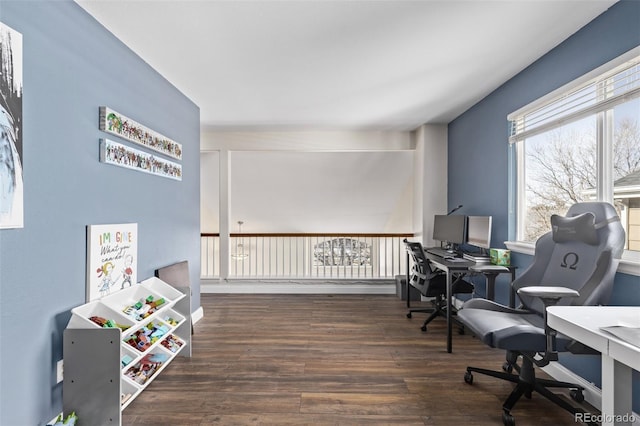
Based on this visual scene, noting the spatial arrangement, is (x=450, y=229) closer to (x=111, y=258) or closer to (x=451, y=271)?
(x=451, y=271)

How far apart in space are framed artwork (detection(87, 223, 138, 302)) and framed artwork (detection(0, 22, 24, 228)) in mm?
519

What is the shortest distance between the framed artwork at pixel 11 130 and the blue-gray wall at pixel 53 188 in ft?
0.13

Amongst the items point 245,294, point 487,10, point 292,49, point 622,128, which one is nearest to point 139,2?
point 292,49

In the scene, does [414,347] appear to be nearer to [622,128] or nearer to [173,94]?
[622,128]

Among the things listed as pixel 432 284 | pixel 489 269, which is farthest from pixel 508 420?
pixel 432 284

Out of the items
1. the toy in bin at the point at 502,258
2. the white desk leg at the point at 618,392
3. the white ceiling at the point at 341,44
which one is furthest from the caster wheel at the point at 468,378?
the white ceiling at the point at 341,44

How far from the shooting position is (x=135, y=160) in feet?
8.52

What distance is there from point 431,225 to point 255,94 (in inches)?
122

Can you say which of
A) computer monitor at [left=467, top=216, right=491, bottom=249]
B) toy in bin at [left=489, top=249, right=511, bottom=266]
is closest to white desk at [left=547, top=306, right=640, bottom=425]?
toy in bin at [left=489, top=249, right=511, bottom=266]

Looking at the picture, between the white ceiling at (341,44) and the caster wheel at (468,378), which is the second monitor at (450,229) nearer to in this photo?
the white ceiling at (341,44)

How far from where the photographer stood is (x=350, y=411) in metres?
2.12

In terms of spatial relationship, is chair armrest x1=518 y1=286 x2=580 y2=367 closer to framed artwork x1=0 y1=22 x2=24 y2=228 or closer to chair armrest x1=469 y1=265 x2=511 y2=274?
chair armrest x1=469 y1=265 x2=511 y2=274

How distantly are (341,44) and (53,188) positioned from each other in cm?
210

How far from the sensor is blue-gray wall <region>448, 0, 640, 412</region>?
79.0 inches
